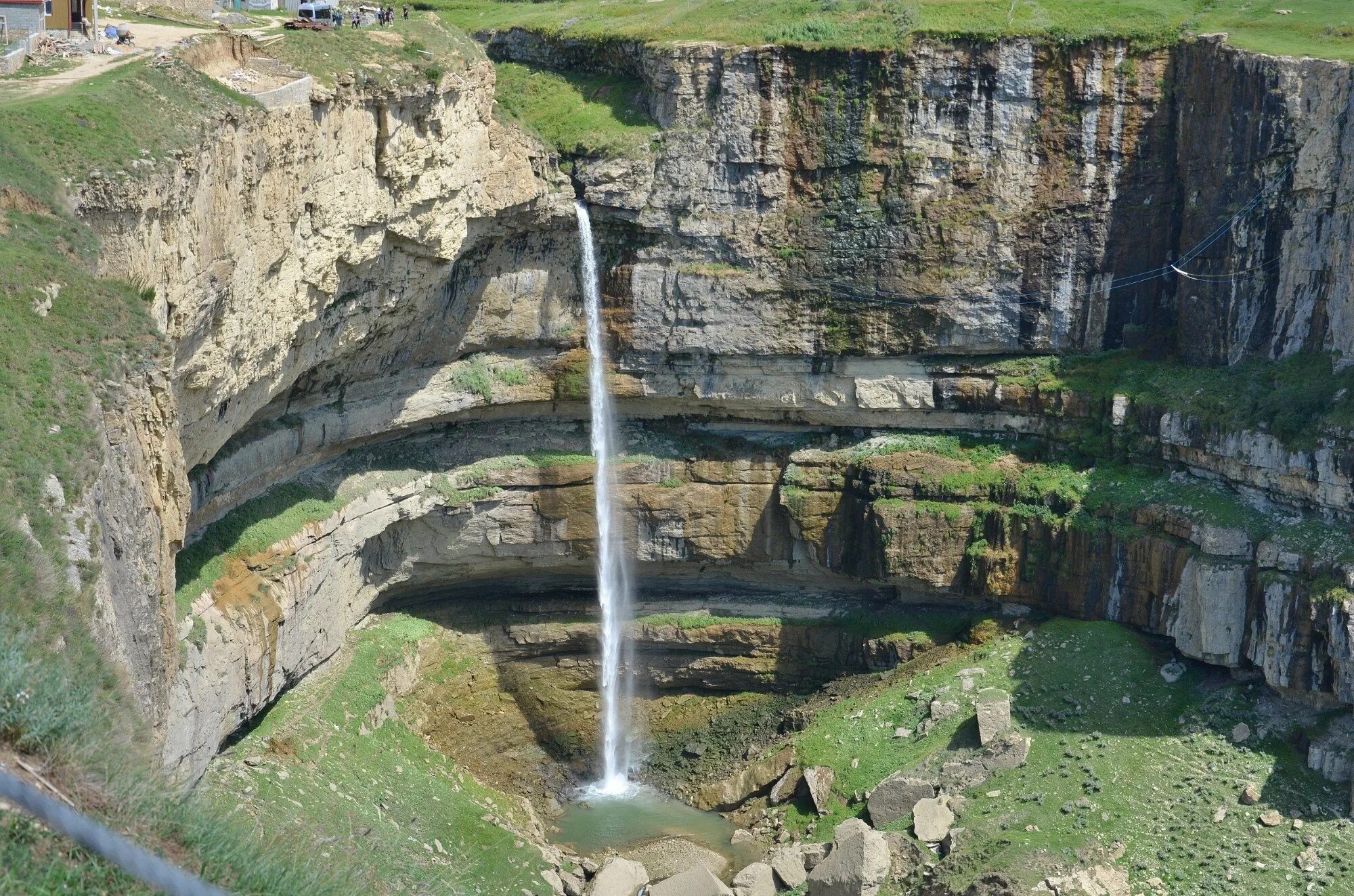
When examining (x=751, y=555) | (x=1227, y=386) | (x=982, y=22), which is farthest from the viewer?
(x=751, y=555)

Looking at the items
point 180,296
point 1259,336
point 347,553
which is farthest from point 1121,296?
point 180,296

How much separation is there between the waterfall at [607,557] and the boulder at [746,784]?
2.54 m

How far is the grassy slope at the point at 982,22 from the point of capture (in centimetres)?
3662

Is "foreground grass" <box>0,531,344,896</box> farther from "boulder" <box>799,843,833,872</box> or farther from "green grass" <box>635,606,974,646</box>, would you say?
"green grass" <box>635,606,974,646</box>

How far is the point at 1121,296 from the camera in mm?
38250

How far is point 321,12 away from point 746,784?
1919 cm

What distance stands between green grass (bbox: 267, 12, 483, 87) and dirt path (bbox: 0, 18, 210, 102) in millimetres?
2153

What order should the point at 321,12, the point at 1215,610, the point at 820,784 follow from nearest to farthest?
the point at 1215,610, the point at 820,784, the point at 321,12

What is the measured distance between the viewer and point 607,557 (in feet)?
132

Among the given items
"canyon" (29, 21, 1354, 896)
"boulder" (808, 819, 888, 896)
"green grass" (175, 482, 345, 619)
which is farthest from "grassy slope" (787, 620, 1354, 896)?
"green grass" (175, 482, 345, 619)

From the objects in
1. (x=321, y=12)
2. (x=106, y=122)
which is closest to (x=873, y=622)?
(x=321, y=12)

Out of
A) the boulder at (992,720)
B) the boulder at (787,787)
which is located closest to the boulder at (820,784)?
the boulder at (787,787)

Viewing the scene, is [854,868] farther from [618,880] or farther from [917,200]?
[917,200]

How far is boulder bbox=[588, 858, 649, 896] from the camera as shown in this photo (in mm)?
31109
